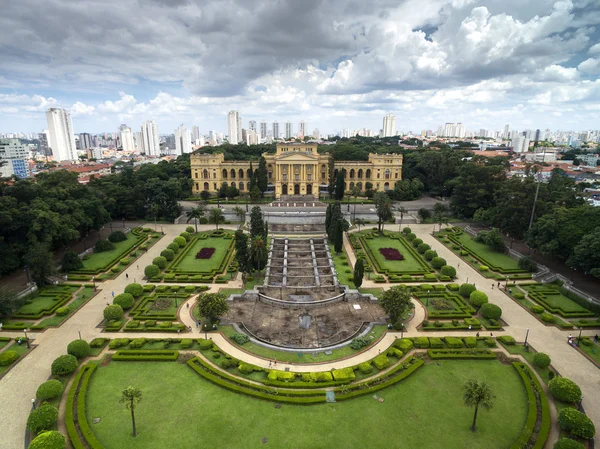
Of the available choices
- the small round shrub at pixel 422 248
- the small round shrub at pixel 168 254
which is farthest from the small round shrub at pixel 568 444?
the small round shrub at pixel 168 254

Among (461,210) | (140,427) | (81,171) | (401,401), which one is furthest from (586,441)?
(81,171)

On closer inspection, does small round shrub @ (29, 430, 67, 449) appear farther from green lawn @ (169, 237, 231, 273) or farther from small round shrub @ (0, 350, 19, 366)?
green lawn @ (169, 237, 231, 273)

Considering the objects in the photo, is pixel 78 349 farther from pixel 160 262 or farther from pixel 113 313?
pixel 160 262

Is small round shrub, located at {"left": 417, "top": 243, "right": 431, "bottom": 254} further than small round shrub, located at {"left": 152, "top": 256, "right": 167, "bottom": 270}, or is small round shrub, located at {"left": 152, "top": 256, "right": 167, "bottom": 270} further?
small round shrub, located at {"left": 417, "top": 243, "right": 431, "bottom": 254}

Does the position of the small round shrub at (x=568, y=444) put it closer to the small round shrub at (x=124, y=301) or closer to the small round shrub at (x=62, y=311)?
the small round shrub at (x=124, y=301)

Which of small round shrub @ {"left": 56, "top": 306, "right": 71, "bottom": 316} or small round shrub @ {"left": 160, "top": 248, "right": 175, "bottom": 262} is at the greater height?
small round shrub @ {"left": 160, "top": 248, "right": 175, "bottom": 262}

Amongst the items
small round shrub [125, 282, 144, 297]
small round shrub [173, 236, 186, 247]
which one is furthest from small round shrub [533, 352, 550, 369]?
small round shrub [173, 236, 186, 247]
